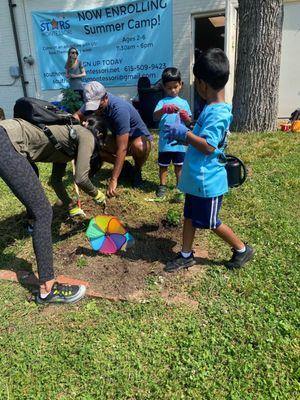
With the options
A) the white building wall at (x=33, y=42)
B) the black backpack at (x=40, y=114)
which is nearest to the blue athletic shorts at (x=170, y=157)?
the black backpack at (x=40, y=114)

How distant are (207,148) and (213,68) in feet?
1.61

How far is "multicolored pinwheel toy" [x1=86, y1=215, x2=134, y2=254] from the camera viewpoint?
10.3 ft

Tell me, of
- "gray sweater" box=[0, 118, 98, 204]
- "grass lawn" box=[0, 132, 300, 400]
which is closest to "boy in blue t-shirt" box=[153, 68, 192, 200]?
"gray sweater" box=[0, 118, 98, 204]

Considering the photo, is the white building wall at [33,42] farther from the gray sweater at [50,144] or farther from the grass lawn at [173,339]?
the grass lawn at [173,339]

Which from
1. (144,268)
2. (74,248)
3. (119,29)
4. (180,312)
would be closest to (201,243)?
(144,268)

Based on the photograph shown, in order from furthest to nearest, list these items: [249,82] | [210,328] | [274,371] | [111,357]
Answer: [249,82], [210,328], [111,357], [274,371]

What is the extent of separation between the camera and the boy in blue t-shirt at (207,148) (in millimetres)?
2379

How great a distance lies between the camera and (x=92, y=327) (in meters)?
2.41

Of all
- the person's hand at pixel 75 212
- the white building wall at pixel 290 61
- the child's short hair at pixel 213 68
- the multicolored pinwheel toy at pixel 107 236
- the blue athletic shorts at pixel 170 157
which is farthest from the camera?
the white building wall at pixel 290 61

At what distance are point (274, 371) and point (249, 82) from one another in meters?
5.24

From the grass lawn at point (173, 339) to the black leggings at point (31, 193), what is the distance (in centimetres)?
36

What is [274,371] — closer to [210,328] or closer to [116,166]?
[210,328]

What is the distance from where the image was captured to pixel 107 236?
3.18 metres

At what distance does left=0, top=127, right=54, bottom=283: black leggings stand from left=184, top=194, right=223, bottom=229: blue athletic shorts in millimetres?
1010
